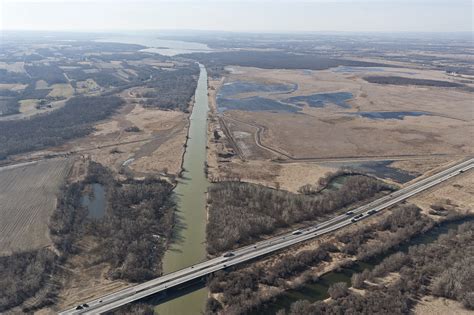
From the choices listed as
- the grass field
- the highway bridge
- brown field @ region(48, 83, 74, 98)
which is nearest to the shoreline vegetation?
the grass field

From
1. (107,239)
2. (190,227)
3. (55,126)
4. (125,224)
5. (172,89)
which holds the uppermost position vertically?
(172,89)

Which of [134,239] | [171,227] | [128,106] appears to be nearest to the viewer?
[134,239]

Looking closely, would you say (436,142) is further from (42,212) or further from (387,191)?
(42,212)

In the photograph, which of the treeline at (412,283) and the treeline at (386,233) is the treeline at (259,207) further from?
the treeline at (412,283)

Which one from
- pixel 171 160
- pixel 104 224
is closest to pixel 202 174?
pixel 171 160

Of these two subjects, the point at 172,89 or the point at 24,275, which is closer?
the point at 24,275

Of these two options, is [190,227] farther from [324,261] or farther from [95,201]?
[324,261]

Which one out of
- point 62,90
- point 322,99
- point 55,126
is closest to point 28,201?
point 55,126

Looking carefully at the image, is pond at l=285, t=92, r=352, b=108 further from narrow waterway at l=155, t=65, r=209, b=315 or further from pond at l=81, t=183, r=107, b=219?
pond at l=81, t=183, r=107, b=219
